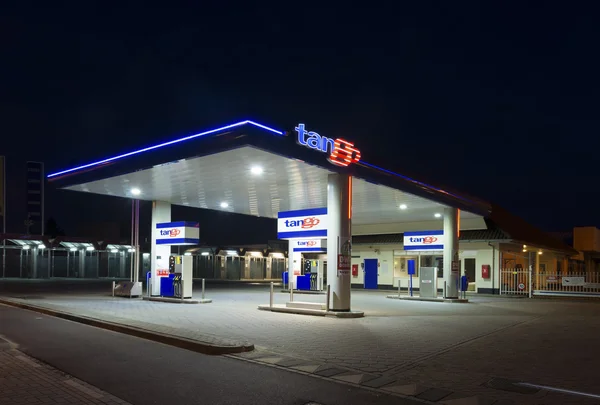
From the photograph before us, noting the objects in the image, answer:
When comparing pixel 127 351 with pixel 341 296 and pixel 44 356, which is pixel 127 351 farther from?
pixel 341 296

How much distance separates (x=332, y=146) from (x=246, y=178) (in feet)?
13.7

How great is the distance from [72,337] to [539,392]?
9.42 meters

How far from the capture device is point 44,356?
960 cm

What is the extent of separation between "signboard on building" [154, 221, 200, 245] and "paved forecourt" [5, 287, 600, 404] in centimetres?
370

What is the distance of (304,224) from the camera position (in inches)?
721

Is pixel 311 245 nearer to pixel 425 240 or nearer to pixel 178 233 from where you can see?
pixel 178 233

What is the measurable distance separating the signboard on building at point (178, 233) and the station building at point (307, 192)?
1.07ft

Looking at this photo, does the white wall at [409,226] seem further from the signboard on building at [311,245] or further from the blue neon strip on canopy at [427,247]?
the signboard on building at [311,245]

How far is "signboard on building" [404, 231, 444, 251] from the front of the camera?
2573cm

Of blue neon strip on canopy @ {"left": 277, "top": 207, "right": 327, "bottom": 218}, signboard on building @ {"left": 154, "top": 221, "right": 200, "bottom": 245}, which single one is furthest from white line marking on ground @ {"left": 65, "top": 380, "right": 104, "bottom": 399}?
signboard on building @ {"left": 154, "top": 221, "right": 200, "bottom": 245}

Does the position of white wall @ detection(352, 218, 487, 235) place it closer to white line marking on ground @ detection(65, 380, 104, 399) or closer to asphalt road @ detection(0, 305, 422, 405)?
asphalt road @ detection(0, 305, 422, 405)

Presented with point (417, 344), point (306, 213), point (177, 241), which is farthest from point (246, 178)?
point (417, 344)

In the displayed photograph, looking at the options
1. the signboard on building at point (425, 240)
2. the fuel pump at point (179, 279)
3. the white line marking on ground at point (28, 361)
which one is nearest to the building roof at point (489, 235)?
the signboard on building at point (425, 240)

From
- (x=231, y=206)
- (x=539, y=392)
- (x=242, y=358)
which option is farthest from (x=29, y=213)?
(x=539, y=392)
